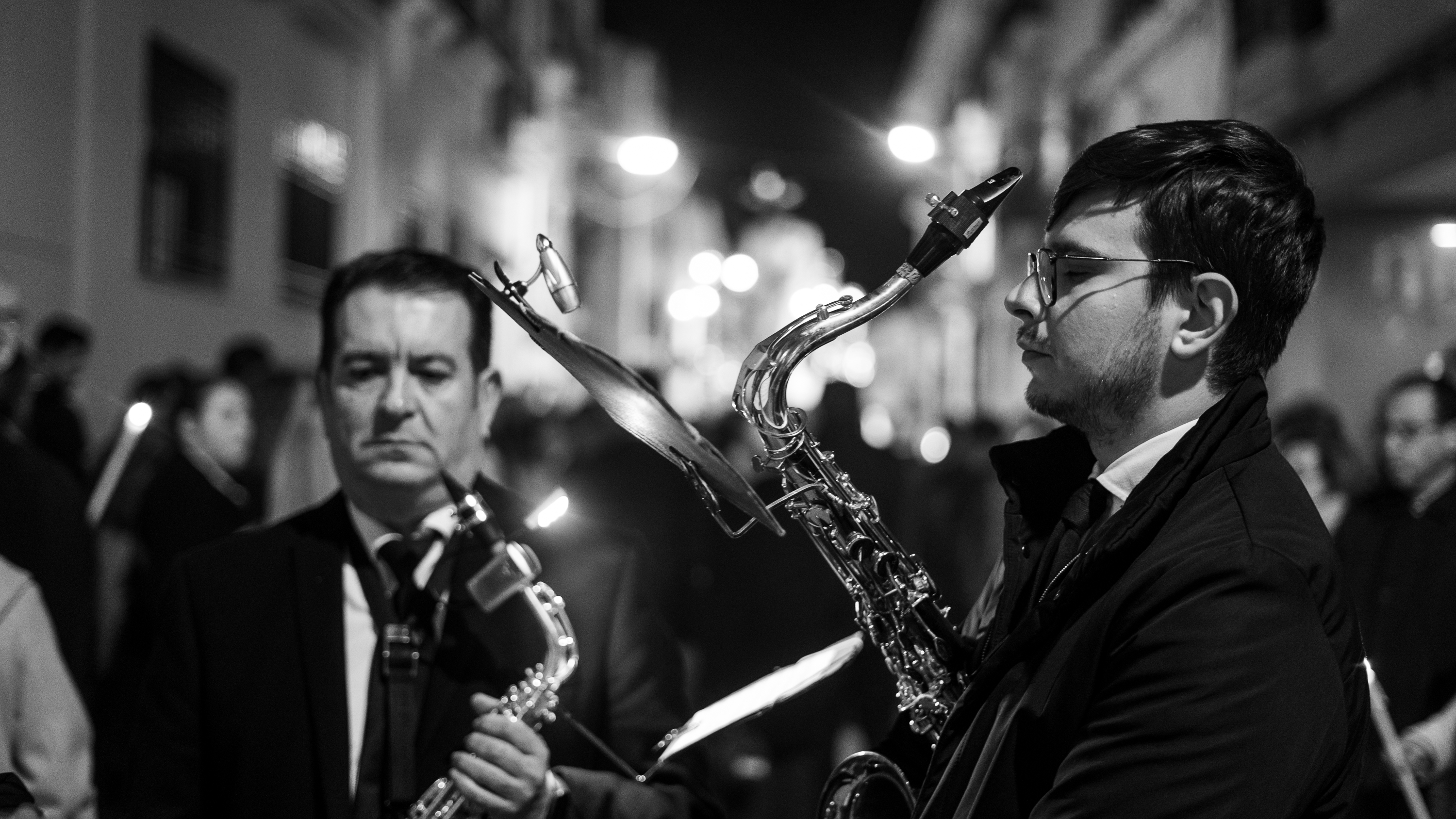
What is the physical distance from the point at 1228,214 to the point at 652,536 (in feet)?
16.5

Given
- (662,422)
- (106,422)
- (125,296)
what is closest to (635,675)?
(662,422)

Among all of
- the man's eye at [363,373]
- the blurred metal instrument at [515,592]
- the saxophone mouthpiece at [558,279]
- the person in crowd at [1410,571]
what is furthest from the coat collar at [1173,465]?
the person in crowd at [1410,571]

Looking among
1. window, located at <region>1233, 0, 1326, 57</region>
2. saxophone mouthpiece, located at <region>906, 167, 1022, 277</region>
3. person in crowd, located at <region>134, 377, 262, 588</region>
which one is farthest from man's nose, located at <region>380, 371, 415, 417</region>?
window, located at <region>1233, 0, 1326, 57</region>

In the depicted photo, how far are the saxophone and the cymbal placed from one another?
0.86ft

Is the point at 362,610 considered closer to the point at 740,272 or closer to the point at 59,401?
the point at 59,401

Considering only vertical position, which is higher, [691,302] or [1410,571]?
[691,302]

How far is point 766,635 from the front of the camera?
6.69 metres

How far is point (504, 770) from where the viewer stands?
226 centimetres

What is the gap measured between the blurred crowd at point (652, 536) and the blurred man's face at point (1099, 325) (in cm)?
129

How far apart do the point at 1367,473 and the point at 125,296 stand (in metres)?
7.49

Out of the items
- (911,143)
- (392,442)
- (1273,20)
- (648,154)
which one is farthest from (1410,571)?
(1273,20)

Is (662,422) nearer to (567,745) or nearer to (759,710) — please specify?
(759,710)

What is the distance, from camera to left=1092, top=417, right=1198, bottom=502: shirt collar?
196cm

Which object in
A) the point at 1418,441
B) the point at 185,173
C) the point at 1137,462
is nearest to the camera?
the point at 1137,462
